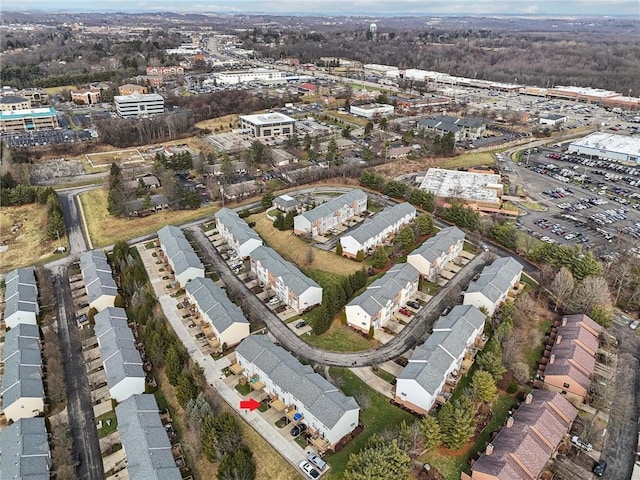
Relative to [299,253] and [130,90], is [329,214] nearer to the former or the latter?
[299,253]

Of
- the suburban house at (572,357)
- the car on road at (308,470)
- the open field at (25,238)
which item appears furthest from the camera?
the open field at (25,238)

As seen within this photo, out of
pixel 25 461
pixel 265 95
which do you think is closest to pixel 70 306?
pixel 25 461

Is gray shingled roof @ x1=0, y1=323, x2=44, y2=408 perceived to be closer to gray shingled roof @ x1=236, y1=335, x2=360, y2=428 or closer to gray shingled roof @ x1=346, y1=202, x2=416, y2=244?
gray shingled roof @ x1=236, y1=335, x2=360, y2=428

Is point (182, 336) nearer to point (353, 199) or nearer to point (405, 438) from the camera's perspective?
point (405, 438)

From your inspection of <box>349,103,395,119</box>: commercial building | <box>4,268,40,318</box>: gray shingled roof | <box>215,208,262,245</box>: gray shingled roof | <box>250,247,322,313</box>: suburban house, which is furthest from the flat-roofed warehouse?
<box>4,268,40,318</box>: gray shingled roof

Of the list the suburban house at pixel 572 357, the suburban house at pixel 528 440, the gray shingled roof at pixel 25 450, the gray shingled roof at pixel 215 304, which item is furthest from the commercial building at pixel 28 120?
the suburban house at pixel 528 440

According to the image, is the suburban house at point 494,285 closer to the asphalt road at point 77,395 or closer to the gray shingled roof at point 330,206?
the gray shingled roof at point 330,206

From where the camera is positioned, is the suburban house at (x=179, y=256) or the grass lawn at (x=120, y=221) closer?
the suburban house at (x=179, y=256)
